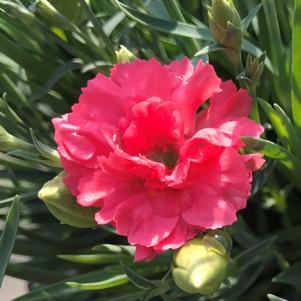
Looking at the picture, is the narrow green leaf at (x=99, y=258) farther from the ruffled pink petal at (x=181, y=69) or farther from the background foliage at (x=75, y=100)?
the ruffled pink petal at (x=181, y=69)

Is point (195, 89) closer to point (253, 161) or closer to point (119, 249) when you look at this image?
point (253, 161)

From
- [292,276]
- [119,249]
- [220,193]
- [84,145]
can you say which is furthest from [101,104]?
[292,276]

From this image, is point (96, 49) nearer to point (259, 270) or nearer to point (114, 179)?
point (114, 179)

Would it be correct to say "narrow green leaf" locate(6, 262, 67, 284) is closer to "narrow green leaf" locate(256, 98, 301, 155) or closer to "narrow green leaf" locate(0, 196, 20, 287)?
"narrow green leaf" locate(0, 196, 20, 287)

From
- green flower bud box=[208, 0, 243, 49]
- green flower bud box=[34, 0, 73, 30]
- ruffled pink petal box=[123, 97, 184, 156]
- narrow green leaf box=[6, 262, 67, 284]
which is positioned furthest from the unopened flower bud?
narrow green leaf box=[6, 262, 67, 284]

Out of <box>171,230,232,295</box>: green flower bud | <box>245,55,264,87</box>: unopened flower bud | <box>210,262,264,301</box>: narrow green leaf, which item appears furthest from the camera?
<box>210,262,264,301</box>: narrow green leaf
